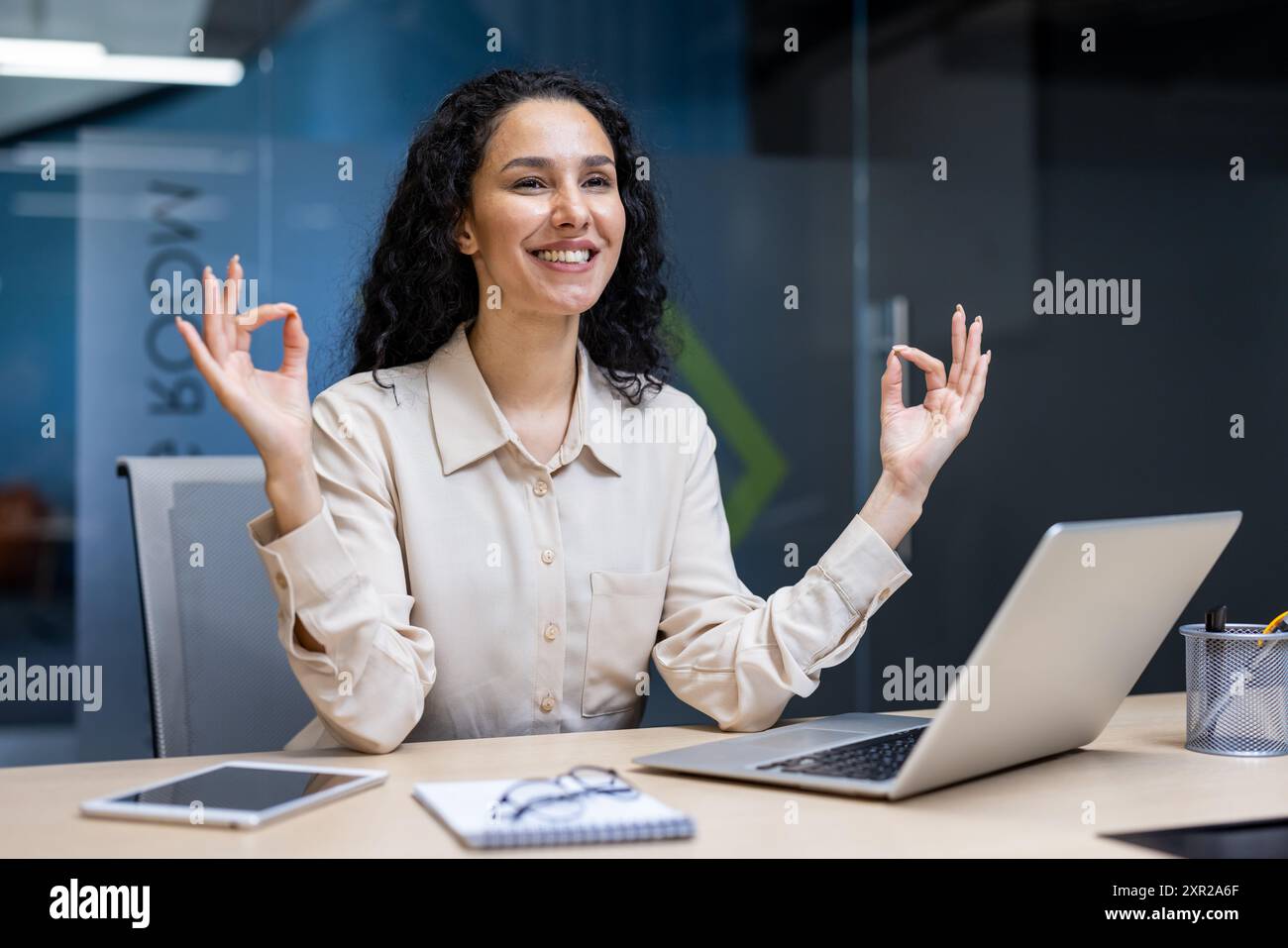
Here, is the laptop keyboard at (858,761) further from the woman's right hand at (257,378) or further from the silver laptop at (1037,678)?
the woman's right hand at (257,378)

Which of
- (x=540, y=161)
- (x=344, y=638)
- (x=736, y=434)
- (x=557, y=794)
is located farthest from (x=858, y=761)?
(x=736, y=434)

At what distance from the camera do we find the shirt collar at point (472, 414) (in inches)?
67.8

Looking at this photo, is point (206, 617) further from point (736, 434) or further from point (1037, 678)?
point (736, 434)

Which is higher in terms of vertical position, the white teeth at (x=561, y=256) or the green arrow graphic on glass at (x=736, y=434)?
the white teeth at (x=561, y=256)

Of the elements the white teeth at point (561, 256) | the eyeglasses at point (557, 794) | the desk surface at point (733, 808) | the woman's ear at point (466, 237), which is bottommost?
the desk surface at point (733, 808)

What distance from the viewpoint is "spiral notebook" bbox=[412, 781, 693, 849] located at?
0.98 metres

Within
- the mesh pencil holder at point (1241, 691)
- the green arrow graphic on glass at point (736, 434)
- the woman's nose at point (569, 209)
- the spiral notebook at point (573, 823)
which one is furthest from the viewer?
the green arrow graphic on glass at point (736, 434)

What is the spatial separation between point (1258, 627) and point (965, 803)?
19.4 inches

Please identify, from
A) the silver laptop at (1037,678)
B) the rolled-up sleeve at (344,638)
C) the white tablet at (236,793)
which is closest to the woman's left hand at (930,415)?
the silver laptop at (1037,678)

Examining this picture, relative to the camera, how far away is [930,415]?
65.4 inches

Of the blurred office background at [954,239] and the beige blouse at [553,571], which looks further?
the blurred office background at [954,239]

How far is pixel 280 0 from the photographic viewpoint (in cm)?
346

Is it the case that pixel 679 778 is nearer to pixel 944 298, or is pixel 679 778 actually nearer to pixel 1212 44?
pixel 944 298
